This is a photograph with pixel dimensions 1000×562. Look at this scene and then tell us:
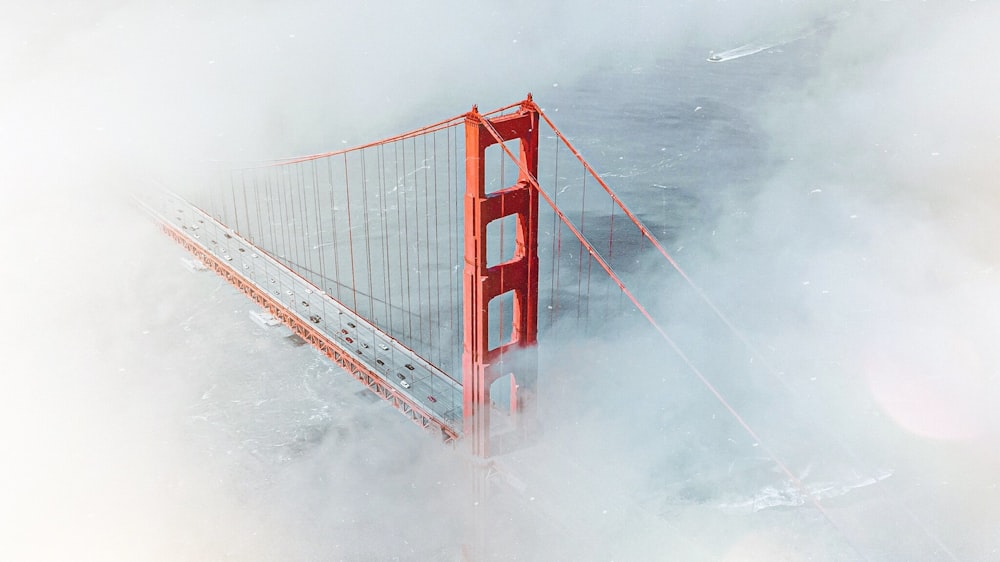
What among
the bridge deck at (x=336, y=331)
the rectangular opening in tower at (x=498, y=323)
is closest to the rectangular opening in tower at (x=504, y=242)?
the rectangular opening in tower at (x=498, y=323)

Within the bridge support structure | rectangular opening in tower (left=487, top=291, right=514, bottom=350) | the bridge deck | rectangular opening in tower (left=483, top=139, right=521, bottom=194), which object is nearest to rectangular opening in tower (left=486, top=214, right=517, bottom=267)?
rectangular opening in tower (left=483, top=139, right=521, bottom=194)

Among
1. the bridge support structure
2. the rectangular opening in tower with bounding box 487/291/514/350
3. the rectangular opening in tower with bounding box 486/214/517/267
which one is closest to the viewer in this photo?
the bridge support structure

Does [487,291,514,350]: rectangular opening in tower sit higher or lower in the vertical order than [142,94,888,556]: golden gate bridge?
lower

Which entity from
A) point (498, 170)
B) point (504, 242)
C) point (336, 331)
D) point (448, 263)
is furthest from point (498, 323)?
point (498, 170)

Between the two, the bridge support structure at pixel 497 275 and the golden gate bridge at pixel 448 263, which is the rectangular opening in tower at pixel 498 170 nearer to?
the golden gate bridge at pixel 448 263

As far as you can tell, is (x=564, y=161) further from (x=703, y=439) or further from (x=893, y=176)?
(x=703, y=439)

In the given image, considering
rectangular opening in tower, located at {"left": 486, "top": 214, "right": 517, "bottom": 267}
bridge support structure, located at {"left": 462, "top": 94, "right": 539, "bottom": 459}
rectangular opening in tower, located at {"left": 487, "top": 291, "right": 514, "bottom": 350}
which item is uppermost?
bridge support structure, located at {"left": 462, "top": 94, "right": 539, "bottom": 459}

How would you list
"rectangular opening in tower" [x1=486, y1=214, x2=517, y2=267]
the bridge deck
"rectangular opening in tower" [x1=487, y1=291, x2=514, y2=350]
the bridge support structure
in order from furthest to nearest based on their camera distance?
"rectangular opening in tower" [x1=486, y1=214, x2=517, y2=267] → "rectangular opening in tower" [x1=487, y1=291, x2=514, y2=350] → the bridge deck → the bridge support structure

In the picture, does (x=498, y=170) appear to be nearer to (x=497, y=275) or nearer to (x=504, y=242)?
(x=504, y=242)

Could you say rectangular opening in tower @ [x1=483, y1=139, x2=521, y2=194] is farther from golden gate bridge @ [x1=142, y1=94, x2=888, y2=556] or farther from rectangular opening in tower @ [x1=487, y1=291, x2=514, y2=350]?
rectangular opening in tower @ [x1=487, y1=291, x2=514, y2=350]
